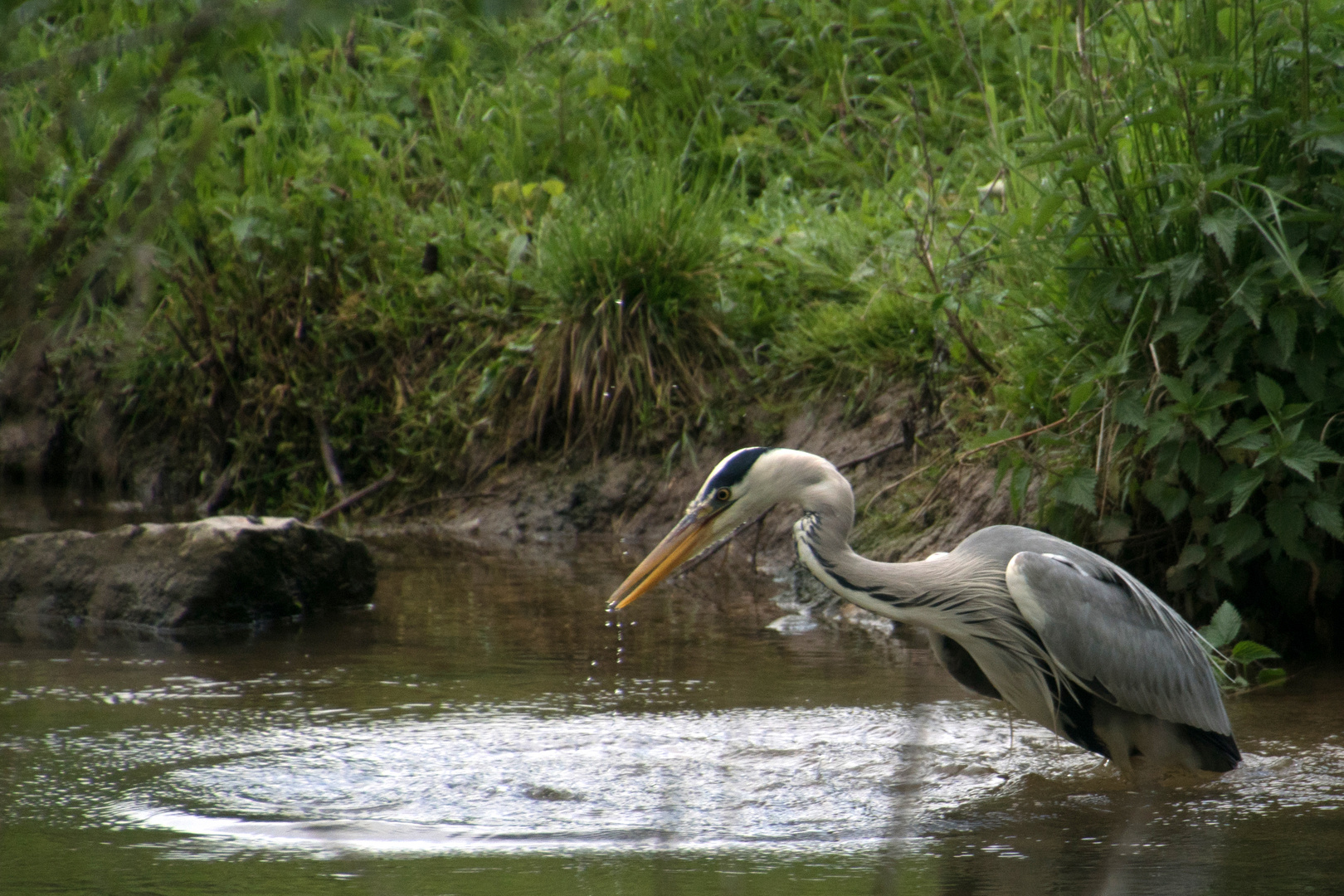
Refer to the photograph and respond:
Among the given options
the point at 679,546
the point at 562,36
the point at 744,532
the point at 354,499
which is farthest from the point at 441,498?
the point at 679,546

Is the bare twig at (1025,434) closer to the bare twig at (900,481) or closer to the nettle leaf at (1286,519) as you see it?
the bare twig at (900,481)

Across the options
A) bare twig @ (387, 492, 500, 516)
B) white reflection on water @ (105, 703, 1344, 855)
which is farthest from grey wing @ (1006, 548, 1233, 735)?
bare twig @ (387, 492, 500, 516)

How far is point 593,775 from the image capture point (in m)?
3.62

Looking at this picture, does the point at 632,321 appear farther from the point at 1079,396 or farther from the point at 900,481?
the point at 1079,396

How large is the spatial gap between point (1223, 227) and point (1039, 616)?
49.3 inches

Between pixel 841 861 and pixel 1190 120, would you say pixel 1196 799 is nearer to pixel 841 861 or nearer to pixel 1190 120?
pixel 841 861

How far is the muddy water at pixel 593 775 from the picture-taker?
9.44ft

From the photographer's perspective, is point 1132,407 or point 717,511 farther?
point 1132,407

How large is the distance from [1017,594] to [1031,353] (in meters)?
1.51

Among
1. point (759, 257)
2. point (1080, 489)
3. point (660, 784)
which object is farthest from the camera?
point (759, 257)

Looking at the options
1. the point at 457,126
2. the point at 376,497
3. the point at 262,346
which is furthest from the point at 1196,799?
the point at 457,126

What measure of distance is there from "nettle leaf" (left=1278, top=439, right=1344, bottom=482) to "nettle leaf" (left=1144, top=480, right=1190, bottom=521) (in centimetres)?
36

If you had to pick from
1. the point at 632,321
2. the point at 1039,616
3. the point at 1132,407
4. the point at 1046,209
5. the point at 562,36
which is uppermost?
the point at 562,36

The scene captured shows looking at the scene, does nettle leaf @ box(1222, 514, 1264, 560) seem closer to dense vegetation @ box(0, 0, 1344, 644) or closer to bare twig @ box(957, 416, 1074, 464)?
dense vegetation @ box(0, 0, 1344, 644)
